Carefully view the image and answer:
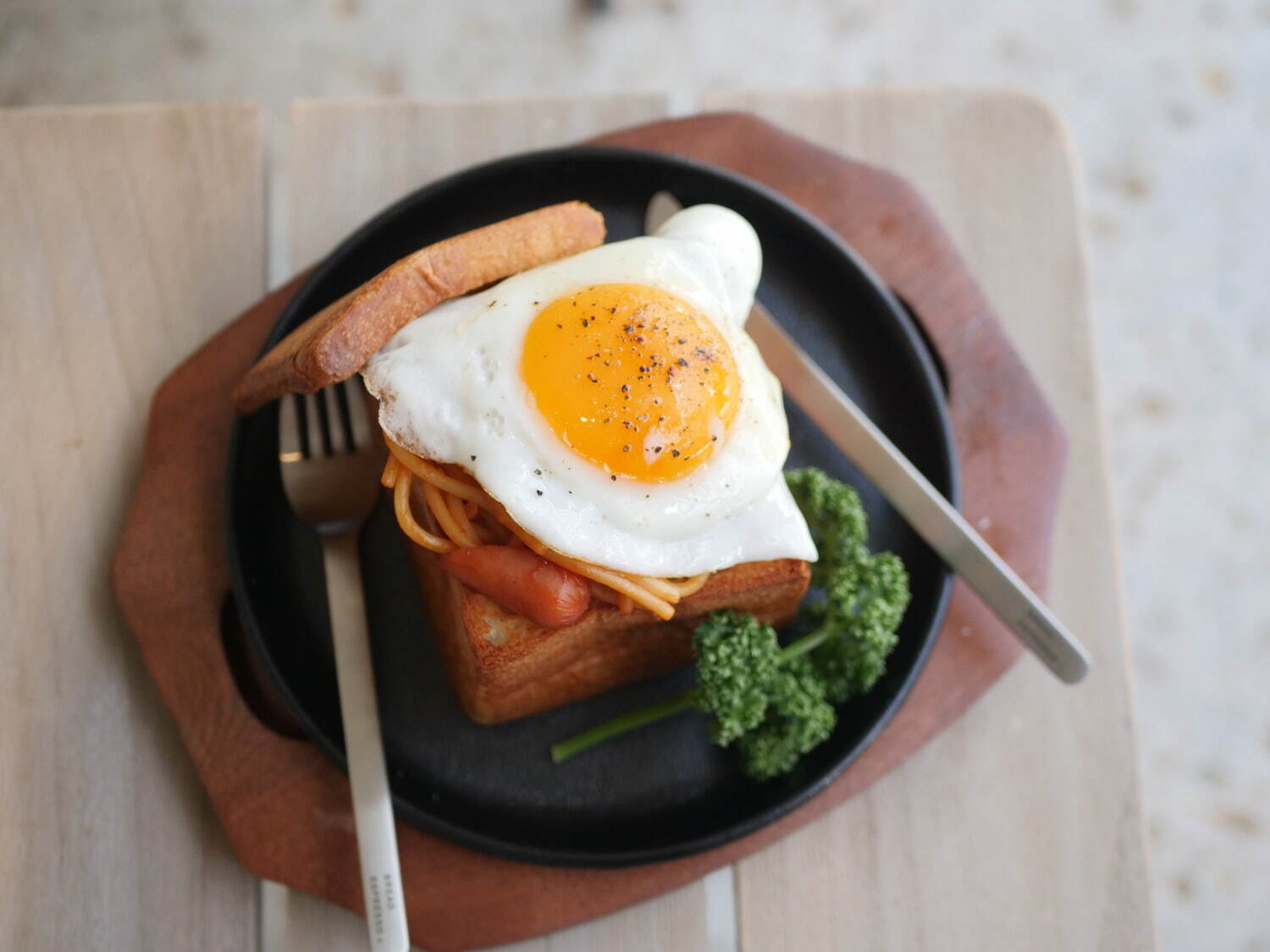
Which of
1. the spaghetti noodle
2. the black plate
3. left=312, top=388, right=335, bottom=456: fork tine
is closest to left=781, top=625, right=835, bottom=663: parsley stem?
the black plate

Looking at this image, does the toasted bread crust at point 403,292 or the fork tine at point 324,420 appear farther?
the fork tine at point 324,420

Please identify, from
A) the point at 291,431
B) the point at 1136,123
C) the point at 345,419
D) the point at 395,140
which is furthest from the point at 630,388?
the point at 1136,123

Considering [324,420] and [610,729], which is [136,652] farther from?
[610,729]

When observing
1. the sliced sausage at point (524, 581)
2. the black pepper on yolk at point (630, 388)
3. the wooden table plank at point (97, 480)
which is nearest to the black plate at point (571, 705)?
the wooden table plank at point (97, 480)

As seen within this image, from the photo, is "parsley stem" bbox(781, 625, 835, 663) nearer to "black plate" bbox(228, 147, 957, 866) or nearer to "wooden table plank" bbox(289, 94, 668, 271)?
"black plate" bbox(228, 147, 957, 866)

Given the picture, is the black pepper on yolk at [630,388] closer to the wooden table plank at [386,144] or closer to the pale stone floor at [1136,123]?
the wooden table plank at [386,144]

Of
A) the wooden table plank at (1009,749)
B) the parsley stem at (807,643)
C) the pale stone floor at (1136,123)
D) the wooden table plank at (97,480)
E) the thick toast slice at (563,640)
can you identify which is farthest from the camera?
the pale stone floor at (1136,123)

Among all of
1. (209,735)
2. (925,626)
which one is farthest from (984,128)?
(209,735)
